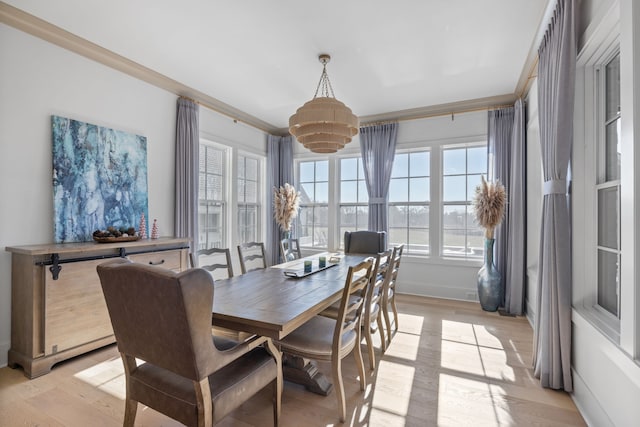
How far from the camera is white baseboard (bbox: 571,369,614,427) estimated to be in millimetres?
1777

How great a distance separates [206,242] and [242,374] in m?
3.38

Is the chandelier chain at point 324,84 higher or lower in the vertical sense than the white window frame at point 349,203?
higher

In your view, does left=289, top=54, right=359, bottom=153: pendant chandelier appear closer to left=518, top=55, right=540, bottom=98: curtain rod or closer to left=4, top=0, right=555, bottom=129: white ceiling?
left=4, top=0, right=555, bottom=129: white ceiling

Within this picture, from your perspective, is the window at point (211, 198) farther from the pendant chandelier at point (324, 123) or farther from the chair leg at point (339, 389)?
the chair leg at point (339, 389)

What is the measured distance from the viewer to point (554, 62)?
2328mm

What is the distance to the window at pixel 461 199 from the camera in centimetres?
466

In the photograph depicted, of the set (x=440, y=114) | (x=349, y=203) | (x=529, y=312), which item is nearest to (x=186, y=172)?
(x=349, y=203)

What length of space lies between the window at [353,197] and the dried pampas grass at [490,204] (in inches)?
72.7

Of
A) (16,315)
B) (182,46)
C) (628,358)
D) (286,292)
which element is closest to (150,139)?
(182,46)

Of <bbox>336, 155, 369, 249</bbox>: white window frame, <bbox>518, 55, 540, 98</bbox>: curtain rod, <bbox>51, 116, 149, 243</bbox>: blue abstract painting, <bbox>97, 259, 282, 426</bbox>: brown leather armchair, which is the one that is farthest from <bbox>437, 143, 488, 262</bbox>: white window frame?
<bbox>51, 116, 149, 243</bbox>: blue abstract painting

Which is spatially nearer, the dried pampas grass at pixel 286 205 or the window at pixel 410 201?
the window at pixel 410 201

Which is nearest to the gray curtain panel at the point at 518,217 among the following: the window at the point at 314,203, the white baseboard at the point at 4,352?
the window at the point at 314,203

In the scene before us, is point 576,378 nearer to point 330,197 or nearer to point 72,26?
point 330,197

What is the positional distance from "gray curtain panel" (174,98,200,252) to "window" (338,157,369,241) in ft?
8.42
